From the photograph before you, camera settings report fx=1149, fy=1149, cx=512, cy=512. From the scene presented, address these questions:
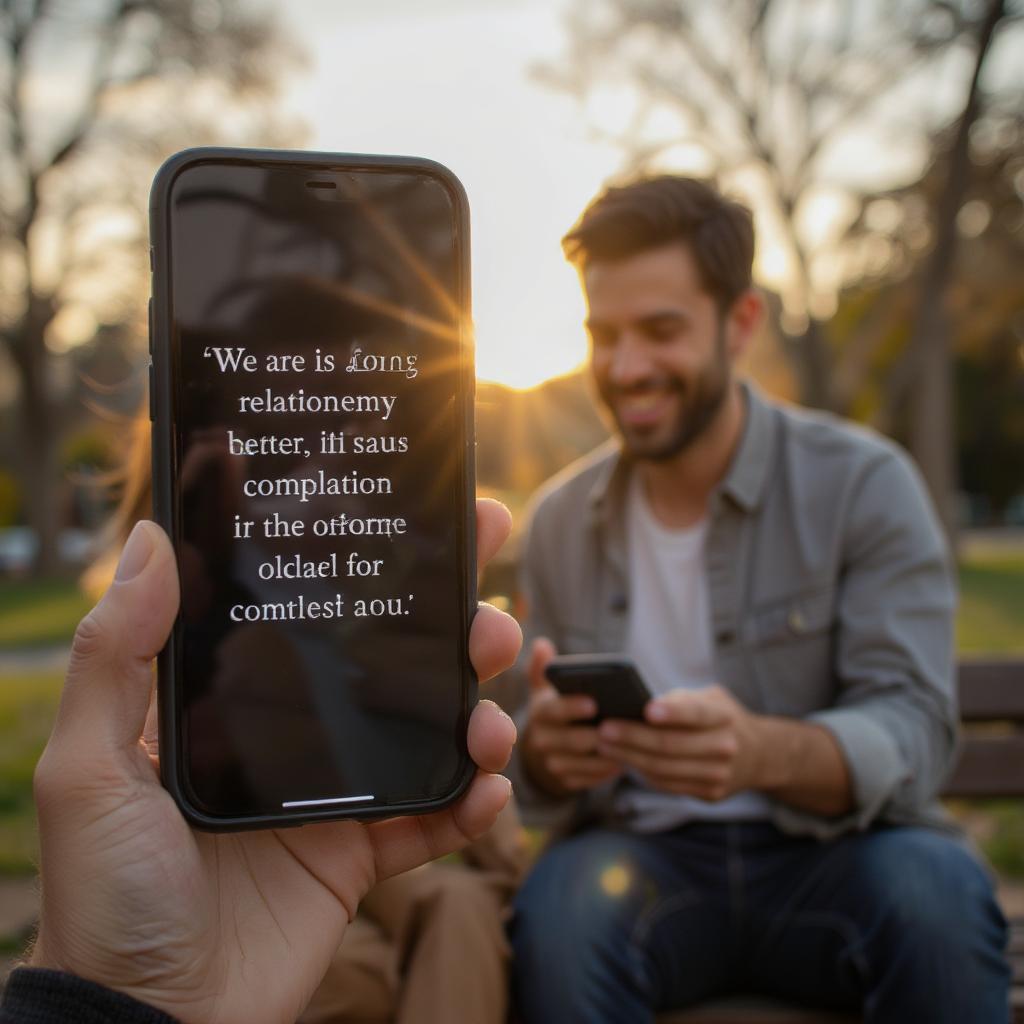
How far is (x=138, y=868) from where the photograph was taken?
1221 millimetres

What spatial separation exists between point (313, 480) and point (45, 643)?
13625 millimetres

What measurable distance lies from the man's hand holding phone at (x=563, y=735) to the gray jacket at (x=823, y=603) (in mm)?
251

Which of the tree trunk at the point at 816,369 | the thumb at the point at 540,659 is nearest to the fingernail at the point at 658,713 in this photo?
the thumb at the point at 540,659

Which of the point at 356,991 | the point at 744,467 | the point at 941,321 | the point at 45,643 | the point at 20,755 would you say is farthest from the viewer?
the point at 941,321

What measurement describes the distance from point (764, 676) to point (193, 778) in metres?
1.57

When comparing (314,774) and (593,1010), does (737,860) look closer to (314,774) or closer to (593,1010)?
(593,1010)

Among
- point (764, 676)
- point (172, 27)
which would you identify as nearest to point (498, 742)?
point (764, 676)

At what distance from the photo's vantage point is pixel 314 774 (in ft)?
4.39

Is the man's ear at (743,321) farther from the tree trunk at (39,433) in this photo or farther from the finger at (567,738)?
the tree trunk at (39,433)

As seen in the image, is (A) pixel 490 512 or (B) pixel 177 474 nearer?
(B) pixel 177 474

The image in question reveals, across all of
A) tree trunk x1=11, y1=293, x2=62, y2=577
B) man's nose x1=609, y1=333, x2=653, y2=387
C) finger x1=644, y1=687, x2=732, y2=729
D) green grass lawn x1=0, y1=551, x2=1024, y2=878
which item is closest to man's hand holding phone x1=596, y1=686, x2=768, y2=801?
finger x1=644, y1=687, x2=732, y2=729

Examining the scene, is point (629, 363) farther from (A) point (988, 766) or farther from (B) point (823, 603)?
(A) point (988, 766)

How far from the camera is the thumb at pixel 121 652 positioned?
1191mm

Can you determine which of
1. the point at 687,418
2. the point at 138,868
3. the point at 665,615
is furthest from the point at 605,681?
the point at 138,868
